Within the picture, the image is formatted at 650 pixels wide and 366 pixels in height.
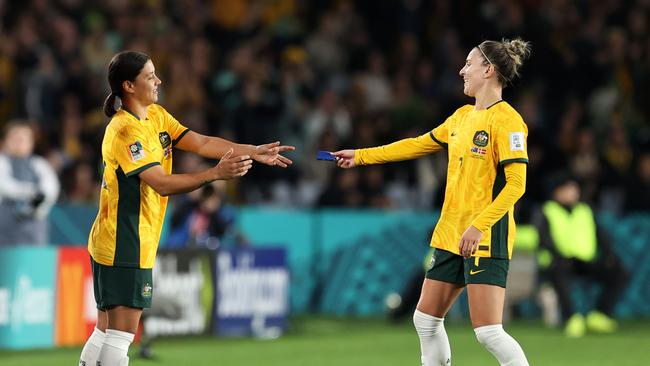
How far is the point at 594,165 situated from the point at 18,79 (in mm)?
7741

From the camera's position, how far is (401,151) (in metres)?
7.52

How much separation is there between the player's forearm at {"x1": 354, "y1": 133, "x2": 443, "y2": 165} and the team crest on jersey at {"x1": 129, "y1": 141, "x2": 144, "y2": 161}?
1504 mm

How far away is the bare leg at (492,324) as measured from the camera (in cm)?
693

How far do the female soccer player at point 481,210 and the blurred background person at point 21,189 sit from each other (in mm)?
6123

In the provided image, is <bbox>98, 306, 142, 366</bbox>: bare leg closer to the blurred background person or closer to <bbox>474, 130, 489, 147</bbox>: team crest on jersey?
<bbox>474, 130, 489, 147</bbox>: team crest on jersey

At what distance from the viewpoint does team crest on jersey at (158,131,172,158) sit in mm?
6844

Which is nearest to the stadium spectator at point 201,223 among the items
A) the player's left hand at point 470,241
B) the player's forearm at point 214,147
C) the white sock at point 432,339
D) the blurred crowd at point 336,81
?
the blurred crowd at point 336,81

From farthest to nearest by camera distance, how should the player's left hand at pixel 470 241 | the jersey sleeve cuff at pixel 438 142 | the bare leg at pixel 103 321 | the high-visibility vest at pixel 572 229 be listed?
the high-visibility vest at pixel 572 229 < the jersey sleeve cuff at pixel 438 142 < the bare leg at pixel 103 321 < the player's left hand at pixel 470 241

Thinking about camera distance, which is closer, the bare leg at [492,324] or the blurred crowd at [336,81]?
the bare leg at [492,324]

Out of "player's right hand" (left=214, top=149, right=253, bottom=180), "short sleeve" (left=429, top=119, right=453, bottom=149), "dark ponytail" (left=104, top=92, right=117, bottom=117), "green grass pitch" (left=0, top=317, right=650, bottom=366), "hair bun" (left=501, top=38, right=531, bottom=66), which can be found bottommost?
"green grass pitch" (left=0, top=317, right=650, bottom=366)

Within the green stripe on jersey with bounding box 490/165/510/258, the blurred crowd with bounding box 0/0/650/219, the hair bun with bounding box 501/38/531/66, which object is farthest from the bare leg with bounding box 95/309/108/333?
the blurred crowd with bounding box 0/0/650/219

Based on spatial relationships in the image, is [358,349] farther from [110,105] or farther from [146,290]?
[110,105]

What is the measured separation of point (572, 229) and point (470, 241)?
27.1 ft

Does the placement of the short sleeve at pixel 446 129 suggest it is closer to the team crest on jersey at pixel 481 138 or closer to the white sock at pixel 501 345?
the team crest on jersey at pixel 481 138
